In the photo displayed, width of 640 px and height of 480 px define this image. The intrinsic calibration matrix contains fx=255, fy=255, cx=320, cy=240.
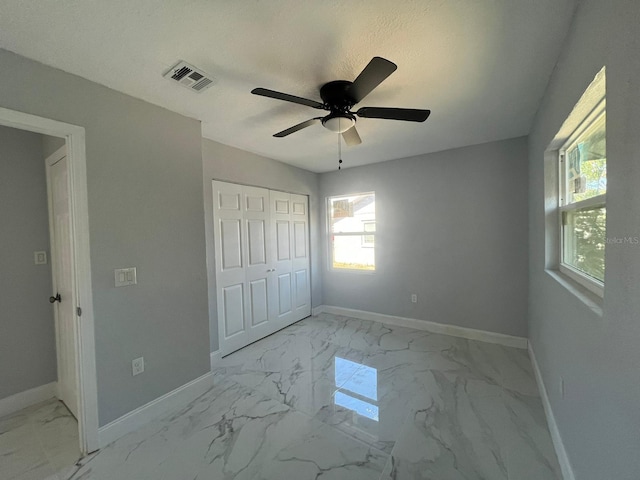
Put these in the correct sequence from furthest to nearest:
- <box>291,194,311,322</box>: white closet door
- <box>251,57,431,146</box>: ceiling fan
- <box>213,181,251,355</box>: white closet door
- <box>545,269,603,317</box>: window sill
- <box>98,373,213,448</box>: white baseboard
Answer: <box>291,194,311,322</box>: white closet door
<box>213,181,251,355</box>: white closet door
<box>98,373,213,448</box>: white baseboard
<box>251,57,431,146</box>: ceiling fan
<box>545,269,603,317</box>: window sill

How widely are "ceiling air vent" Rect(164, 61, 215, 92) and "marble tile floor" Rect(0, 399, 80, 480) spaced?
8.22 feet

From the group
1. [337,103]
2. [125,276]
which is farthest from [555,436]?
[125,276]

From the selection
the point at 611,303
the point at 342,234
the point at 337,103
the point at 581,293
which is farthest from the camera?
the point at 342,234

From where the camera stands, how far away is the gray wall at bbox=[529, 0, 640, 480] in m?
0.77

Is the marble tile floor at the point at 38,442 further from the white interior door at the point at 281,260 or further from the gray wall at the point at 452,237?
the gray wall at the point at 452,237

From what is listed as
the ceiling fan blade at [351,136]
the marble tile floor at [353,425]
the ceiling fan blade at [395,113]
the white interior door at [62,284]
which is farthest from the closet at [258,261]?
the ceiling fan blade at [395,113]

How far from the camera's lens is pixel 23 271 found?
2156mm

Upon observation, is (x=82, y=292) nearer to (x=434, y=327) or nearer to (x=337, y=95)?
(x=337, y=95)

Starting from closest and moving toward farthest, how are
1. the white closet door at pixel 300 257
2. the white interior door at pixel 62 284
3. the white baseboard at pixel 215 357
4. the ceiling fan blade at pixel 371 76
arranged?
the ceiling fan blade at pixel 371 76 < the white interior door at pixel 62 284 < the white baseboard at pixel 215 357 < the white closet door at pixel 300 257

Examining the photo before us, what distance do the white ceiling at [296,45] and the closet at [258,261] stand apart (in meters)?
1.23

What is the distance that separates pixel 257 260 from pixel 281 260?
1.46 ft

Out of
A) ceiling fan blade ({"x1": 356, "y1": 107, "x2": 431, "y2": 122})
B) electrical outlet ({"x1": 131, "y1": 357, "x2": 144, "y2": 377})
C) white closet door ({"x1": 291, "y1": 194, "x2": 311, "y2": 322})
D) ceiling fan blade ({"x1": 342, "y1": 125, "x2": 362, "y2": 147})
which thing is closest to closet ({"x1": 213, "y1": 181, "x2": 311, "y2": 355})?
white closet door ({"x1": 291, "y1": 194, "x2": 311, "y2": 322})

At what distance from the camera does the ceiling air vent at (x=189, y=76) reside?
1576 mm

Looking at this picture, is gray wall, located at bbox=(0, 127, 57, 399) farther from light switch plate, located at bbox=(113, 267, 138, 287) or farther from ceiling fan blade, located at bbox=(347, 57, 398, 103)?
ceiling fan blade, located at bbox=(347, 57, 398, 103)
